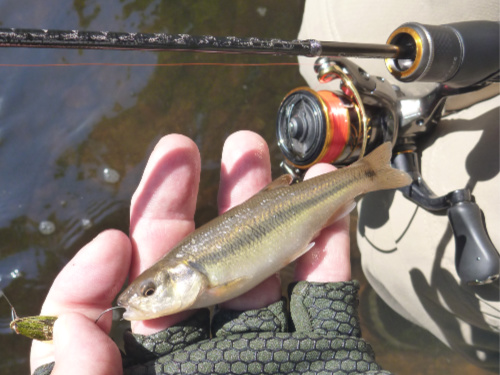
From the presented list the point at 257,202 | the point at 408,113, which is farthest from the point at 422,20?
the point at 257,202

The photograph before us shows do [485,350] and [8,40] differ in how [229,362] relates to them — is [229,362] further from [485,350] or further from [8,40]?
[485,350]

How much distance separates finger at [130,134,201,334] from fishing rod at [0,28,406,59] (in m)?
0.71

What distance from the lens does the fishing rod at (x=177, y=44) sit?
159 cm

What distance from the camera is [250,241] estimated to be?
2186 mm

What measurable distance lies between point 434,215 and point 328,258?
831 mm

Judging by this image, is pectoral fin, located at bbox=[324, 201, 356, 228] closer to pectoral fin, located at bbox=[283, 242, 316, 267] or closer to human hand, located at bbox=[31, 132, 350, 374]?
human hand, located at bbox=[31, 132, 350, 374]

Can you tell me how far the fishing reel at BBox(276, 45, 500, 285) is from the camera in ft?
7.35

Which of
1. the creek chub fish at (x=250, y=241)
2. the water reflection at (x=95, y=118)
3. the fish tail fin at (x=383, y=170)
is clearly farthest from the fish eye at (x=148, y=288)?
the water reflection at (x=95, y=118)

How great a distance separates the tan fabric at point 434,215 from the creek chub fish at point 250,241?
51 centimetres

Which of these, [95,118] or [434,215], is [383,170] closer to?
[434,215]

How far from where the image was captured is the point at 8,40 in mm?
1553

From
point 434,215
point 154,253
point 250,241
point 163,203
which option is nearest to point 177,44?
point 163,203

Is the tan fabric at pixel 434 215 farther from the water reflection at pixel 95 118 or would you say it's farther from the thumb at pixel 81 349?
the thumb at pixel 81 349

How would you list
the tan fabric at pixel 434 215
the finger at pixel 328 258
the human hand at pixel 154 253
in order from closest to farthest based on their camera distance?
the human hand at pixel 154 253
the finger at pixel 328 258
the tan fabric at pixel 434 215
